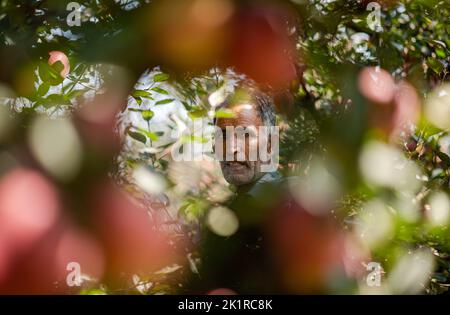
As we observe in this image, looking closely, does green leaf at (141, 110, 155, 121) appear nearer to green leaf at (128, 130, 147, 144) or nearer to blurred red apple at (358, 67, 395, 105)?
green leaf at (128, 130, 147, 144)

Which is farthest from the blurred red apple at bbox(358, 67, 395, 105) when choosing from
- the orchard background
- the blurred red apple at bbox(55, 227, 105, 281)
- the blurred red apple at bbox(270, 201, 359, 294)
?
the blurred red apple at bbox(55, 227, 105, 281)

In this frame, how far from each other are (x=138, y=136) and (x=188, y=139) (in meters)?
0.05

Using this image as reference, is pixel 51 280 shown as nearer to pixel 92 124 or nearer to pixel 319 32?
pixel 92 124

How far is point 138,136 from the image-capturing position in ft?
1.26

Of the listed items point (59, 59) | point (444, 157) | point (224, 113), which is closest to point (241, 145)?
point (224, 113)

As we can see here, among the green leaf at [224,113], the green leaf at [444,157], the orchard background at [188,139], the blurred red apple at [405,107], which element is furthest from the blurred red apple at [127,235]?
the green leaf at [444,157]

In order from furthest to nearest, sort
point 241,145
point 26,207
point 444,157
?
point 444,157 → point 241,145 → point 26,207

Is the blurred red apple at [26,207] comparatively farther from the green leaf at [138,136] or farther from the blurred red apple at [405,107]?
the blurred red apple at [405,107]

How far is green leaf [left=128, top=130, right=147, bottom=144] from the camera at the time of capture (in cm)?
36

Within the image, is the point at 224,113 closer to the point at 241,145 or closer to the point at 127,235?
the point at 241,145

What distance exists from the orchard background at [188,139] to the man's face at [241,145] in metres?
0.02

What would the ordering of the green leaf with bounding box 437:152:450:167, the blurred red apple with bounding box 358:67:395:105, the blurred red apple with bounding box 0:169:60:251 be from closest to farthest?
the blurred red apple with bounding box 0:169:60:251, the blurred red apple with bounding box 358:67:395:105, the green leaf with bounding box 437:152:450:167

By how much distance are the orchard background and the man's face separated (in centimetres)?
2

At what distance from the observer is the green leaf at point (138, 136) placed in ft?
1.20
